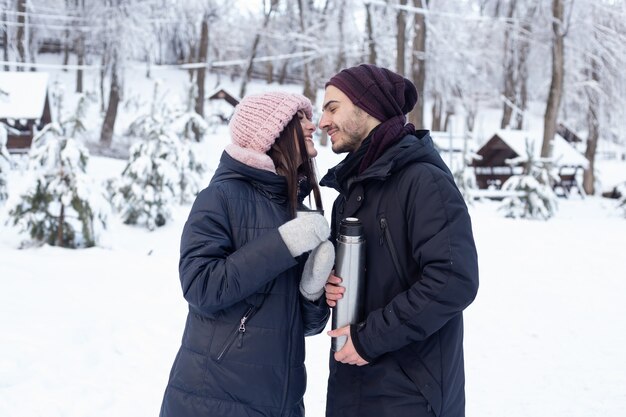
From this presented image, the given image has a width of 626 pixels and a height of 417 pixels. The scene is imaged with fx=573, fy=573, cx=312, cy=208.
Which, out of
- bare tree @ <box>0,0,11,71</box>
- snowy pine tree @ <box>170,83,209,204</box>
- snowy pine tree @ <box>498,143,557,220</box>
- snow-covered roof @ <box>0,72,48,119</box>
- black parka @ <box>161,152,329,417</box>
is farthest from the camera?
snow-covered roof @ <box>0,72,48,119</box>

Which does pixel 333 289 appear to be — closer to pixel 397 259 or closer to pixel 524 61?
pixel 397 259

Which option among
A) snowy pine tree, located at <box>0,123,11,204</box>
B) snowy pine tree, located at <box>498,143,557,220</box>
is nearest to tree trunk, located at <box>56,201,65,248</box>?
snowy pine tree, located at <box>0,123,11,204</box>

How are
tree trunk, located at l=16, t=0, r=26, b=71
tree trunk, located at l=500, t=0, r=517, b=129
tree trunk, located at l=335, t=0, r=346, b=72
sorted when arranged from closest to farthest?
tree trunk, located at l=16, t=0, r=26, b=71, tree trunk, located at l=335, t=0, r=346, b=72, tree trunk, located at l=500, t=0, r=517, b=129

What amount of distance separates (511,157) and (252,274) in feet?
76.6

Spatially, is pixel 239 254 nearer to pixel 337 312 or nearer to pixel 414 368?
pixel 337 312

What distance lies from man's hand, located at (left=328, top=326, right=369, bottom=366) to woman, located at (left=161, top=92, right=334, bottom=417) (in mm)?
135

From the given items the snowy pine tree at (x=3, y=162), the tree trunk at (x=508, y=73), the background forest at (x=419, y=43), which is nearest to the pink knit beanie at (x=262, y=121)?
the snowy pine tree at (x=3, y=162)

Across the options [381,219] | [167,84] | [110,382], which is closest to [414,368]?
[381,219]

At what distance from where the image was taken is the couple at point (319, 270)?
6.10ft

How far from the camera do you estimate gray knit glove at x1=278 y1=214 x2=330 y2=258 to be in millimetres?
1846

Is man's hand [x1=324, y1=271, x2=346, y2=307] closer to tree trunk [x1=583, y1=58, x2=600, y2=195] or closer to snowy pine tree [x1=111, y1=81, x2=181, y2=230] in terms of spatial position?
snowy pine tree [x1=111, y1=81, x2=181, y2=230]

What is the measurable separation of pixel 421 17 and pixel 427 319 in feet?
54.1

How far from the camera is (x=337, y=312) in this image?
2043 mm

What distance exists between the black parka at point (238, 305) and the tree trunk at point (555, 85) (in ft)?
53.0
